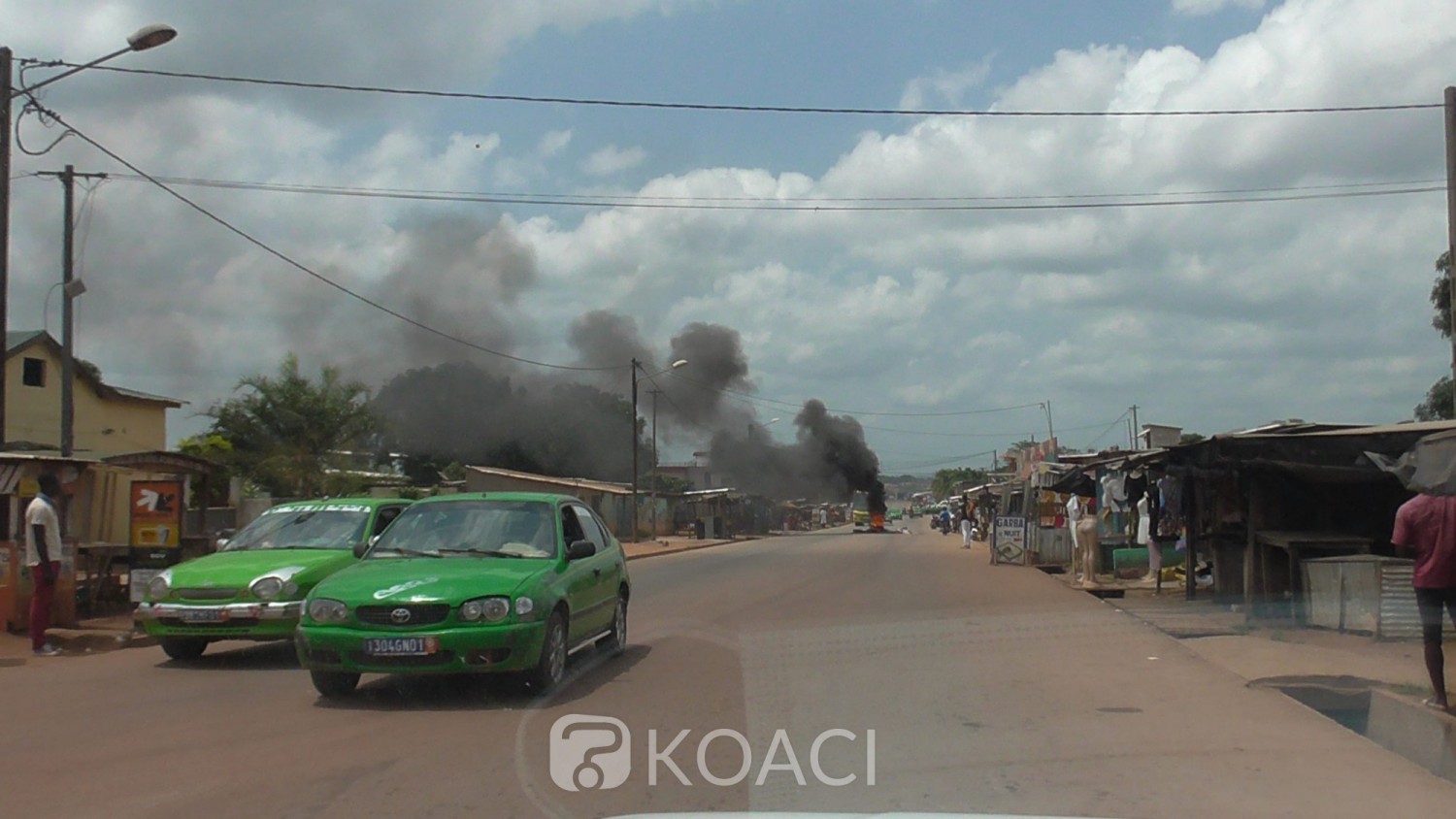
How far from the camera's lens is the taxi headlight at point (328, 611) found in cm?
865

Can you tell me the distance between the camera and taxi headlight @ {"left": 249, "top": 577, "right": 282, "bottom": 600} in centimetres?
1060

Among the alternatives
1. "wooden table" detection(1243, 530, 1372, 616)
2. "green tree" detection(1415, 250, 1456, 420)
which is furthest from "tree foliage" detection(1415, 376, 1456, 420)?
"wooden table" detection(1243, 530, 1372, 616)

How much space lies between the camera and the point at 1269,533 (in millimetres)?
14680

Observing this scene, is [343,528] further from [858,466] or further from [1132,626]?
[858,466]

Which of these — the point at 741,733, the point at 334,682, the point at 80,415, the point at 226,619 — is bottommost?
the point at 741,733

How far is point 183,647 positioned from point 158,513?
4.82m

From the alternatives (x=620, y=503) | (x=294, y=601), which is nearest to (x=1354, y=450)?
(x=294, y=601)

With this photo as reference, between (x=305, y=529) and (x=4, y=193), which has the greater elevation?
(x=4, y=193)

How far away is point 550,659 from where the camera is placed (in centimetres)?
898

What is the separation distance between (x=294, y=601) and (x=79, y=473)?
5.06 meters

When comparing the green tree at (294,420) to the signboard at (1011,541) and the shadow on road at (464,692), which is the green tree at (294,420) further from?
the shadow on road at (464,692)

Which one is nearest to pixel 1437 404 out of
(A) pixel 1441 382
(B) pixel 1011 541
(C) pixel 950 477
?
(A) pixel 1441 382

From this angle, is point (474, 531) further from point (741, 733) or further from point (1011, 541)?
point (1011, 541)

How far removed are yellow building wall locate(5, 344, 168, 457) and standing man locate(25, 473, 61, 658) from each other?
2244cm
